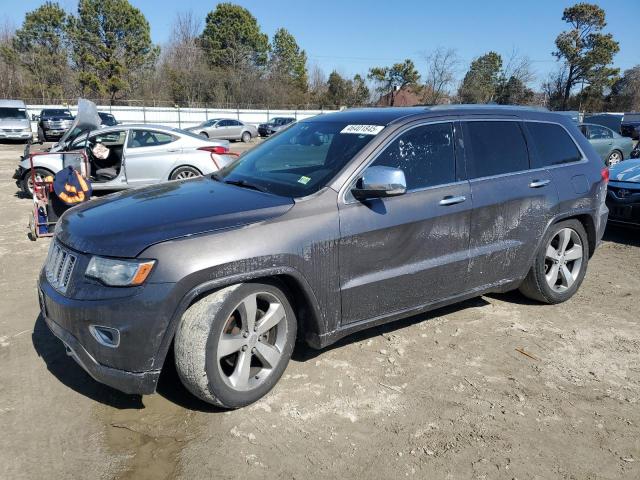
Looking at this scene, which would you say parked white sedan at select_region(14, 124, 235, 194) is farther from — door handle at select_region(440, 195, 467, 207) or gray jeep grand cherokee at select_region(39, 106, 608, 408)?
door handle at select_region(440, 195, 467, 207)

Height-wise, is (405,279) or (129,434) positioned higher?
(405,279)

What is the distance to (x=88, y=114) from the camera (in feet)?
26.2

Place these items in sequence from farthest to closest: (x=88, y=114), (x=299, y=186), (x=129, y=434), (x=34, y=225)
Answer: (x=88, y=114)
(x=34, y=225)
(x=299, y=186)
(x=129, y=434)

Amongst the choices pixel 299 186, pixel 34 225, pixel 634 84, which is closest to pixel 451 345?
pixel 299 186

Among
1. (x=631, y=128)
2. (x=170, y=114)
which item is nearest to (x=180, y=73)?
(x=170, y=114)

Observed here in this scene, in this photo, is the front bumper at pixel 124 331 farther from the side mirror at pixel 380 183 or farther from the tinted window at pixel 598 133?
the tinted window at pixel 598 133

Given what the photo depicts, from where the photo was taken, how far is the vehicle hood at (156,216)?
2.73 metres

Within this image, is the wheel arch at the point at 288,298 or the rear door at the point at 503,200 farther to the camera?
the rear door at the point at 503,200

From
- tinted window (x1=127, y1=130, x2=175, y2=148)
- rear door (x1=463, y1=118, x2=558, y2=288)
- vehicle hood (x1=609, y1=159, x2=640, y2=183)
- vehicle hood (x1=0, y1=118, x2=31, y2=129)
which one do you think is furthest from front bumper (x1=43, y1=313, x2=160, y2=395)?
vehicle hood (x1=0, y1=118, x2=31, y2=129)

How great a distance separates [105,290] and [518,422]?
2.45 m

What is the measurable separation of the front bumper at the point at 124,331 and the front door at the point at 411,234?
45.6 inches

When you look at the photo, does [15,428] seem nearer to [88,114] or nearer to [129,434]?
[129,434]

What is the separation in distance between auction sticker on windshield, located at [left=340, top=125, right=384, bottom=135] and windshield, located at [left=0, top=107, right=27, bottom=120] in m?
27.1

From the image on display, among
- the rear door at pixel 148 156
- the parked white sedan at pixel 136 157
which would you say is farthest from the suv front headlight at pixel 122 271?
the rear door at pixel 148 156
